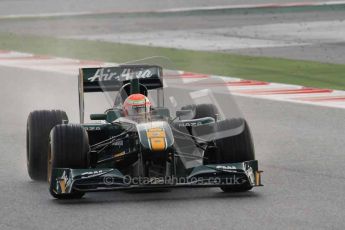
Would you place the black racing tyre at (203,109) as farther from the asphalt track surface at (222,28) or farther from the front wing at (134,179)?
the asphalt track surface at (222,28)

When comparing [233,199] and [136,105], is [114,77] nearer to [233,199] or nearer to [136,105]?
[136,105]

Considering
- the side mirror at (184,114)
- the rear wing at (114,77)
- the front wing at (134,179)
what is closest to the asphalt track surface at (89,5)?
the rear wing at (114,77)

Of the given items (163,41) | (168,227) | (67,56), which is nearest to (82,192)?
(168,227)

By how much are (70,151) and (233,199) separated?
1518 mm

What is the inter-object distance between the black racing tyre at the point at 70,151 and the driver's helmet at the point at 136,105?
2.67 ft

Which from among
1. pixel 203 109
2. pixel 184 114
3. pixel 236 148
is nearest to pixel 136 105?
pixel 184 114

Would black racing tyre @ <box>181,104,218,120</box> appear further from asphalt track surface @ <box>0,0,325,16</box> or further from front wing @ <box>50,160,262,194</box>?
asphalt track surface @ <box>0,0,325,16</box>

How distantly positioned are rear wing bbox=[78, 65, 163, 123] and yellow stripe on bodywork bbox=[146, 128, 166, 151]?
1752 mm

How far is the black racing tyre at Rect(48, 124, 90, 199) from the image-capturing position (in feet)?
35.6

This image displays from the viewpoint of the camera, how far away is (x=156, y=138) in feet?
34.9

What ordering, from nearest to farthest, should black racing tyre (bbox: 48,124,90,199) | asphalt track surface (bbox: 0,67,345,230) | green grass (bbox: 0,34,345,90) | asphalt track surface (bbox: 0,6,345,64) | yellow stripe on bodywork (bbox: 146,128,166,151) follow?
asphalt track surface (bbox: 0,67,345,230) < yellow stripe on bodywork (bbox: 146,128,166,151) < black racing tyre (bbox: 48,124,90,199) < green grass (bbox: 0,34,345,90) < asphalt track surface (bbox: 0,6,345,64)

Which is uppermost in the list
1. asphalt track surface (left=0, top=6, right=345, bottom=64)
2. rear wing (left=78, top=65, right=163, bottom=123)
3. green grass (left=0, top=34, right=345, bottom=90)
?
asphalt track surface (left=0, top=6, right=345, bottom=64)

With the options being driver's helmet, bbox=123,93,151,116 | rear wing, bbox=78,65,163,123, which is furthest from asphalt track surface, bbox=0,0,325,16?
driver's helmet, bbox=123,93,151,116

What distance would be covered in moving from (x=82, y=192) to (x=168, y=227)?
1.49 meters
